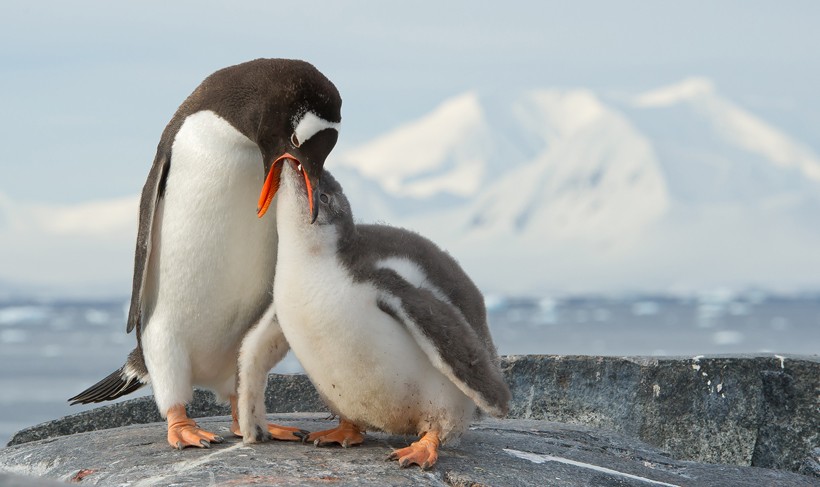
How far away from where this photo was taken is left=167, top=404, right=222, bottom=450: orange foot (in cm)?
400

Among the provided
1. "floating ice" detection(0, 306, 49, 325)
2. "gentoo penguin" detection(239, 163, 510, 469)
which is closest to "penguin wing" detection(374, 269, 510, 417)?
"gentoo penguin" detection(239, 163, 510, 469)

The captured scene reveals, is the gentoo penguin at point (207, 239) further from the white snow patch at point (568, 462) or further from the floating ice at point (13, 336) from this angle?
the floating ice at point (13, 336)

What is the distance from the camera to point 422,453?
3.60 m

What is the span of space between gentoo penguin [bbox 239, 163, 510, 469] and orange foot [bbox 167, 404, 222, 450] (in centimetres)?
52

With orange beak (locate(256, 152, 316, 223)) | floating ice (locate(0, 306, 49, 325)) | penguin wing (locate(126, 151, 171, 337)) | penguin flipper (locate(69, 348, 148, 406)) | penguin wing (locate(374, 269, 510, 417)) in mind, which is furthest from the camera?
floating ice (locate(0, 306, 49, 325))

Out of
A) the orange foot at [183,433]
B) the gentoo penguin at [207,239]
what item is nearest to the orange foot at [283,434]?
the gentoo penguin at [207,239]

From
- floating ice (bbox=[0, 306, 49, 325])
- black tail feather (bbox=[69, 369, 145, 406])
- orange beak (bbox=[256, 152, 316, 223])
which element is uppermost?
floating ice (bbox=[0, 306, 49, 325])

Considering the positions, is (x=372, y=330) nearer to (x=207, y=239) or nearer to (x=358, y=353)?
(x=358, y=353)

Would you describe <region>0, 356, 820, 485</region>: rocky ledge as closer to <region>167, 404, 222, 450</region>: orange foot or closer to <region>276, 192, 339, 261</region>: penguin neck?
<region>167, 404, 222, 450</region>: orange foot

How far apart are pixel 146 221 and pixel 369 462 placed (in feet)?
4.16

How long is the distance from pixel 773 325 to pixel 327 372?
2348 inches

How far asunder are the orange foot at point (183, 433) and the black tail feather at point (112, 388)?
492mm

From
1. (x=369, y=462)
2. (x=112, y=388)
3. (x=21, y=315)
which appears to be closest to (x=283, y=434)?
(x=369, y=462)

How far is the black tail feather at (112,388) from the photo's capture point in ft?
15.3
